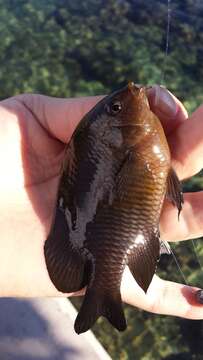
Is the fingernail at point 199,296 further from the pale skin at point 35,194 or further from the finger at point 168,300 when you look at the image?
the pale skin at point 35,194

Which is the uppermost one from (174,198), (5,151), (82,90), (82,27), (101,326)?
(174,198)

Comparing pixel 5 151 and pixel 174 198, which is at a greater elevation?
pixel 174 198

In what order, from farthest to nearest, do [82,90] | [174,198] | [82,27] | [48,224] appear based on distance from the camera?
[82,27]
[82,90]
[48,224]
[174,198]

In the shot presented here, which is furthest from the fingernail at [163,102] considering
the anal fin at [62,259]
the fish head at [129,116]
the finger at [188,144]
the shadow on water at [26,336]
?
the shadow on water at [26,336]

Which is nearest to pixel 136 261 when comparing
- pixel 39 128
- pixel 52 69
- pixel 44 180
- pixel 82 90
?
pixel 44 180

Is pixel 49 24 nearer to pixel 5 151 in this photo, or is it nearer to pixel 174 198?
pixel 5 151

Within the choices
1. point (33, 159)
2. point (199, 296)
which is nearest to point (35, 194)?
point (33, 159)
